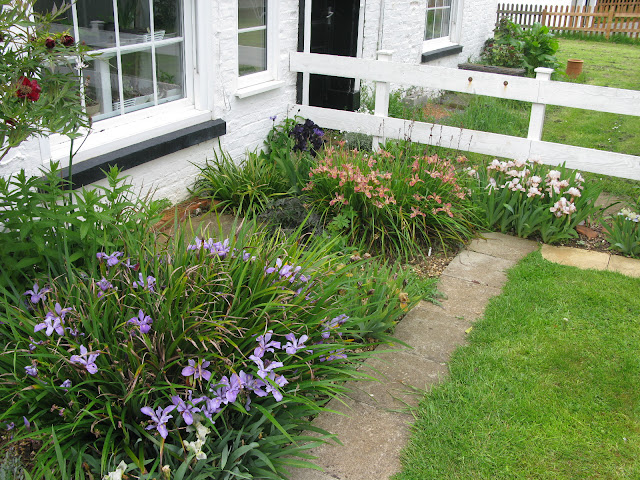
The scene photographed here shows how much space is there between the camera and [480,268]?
4.77 m

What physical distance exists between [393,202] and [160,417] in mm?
2714

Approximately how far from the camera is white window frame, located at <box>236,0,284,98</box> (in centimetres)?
612

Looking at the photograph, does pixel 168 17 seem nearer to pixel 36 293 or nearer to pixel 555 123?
pixel 36 293

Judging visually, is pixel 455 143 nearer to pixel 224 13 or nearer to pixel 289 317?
pixel 224 13

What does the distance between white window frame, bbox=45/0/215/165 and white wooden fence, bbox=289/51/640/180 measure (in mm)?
1367

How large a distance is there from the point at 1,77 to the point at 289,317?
1.54 meters

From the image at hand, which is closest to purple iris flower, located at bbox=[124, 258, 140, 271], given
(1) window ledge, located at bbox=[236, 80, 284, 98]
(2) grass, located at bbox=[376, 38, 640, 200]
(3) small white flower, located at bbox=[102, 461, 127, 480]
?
(3) small white flower, located at bbox=[102, 461, 127, 480]

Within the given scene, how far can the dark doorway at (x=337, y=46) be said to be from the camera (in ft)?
25.9

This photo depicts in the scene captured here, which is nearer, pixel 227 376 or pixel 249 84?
pixel 227 376

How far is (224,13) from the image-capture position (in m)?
5.55

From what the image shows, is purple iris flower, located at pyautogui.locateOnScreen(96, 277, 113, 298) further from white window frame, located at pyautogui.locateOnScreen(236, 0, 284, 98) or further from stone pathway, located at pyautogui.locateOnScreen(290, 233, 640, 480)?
white window frame, located at pyautogui.locateOnScreen(236, 0, 284, 98)

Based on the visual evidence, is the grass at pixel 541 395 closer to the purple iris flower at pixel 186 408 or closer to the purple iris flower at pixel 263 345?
the purple iris flower at pixel 263 345

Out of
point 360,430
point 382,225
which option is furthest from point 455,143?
point 360,430

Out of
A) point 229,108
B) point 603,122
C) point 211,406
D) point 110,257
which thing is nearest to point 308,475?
point 211,406
